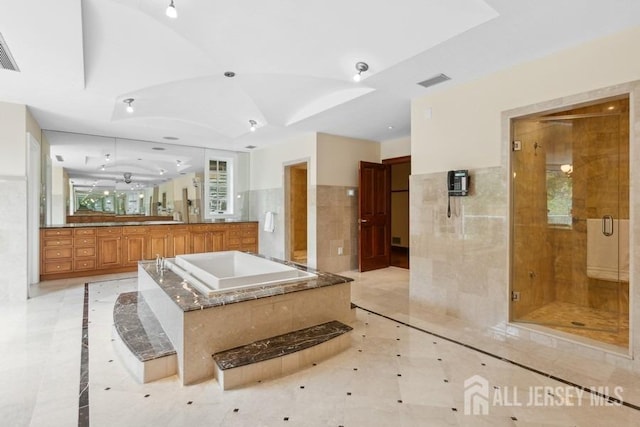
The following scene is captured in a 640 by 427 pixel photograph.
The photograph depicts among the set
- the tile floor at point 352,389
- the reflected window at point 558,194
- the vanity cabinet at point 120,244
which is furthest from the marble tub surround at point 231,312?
the vanity cabinet at point 120,244

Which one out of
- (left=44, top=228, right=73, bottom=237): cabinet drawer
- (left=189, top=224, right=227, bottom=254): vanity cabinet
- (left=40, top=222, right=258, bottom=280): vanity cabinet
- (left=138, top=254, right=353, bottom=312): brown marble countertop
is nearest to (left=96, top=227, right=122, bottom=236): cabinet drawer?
(left=40, top=222, right=258, bottom=280): vanity cabinet

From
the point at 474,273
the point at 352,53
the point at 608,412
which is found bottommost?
the point at 608,412

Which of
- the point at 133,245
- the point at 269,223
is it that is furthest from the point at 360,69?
the point at 133,245

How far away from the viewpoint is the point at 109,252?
562 cm

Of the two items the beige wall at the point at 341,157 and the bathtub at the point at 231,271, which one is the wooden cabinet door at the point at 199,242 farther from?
the beige wall at the point at 341,157

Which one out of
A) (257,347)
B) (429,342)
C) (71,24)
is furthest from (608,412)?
(71,24)

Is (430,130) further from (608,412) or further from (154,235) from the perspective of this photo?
(154,235)

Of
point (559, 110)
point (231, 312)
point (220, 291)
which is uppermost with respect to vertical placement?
point (559, 110)

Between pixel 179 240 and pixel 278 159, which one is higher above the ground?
pixel 278 159

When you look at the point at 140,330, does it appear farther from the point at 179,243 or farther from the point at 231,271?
the point at 179,243

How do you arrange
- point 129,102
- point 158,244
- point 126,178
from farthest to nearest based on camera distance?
point 126,178 < point 158,244 < point 129,102

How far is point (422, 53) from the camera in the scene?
9.37 ft

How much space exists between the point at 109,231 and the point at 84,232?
0.35 metres

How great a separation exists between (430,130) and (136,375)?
12.2 ft
